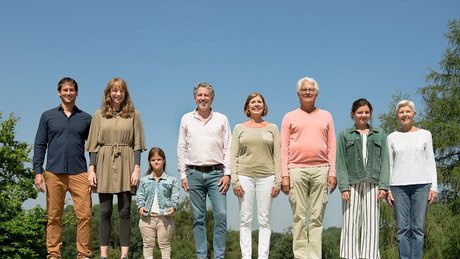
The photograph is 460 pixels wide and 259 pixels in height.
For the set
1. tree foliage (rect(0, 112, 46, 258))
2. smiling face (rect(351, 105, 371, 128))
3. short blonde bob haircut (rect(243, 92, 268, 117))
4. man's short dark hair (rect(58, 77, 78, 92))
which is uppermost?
man's short dark hair (rect(58, 77, 78, 92))

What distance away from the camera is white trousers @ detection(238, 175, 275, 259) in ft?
24.8

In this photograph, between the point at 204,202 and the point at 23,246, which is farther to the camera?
the point at 23,246

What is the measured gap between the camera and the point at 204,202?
7.75m

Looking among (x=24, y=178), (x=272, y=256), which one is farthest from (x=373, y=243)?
(x=272, y=256)

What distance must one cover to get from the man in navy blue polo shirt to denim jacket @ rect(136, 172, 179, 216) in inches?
38.1

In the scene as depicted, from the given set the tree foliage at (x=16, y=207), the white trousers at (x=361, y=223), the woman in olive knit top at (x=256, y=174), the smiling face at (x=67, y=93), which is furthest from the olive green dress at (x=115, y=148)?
the tree foliage at (x=16, y=207)

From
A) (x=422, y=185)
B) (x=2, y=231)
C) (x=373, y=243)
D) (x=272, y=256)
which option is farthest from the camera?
(x=272, y=256)

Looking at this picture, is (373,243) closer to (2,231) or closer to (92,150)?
(92,150)

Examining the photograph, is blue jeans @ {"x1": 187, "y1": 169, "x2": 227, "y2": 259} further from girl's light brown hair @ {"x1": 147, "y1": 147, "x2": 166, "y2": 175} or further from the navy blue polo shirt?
the navy blue polo shirt

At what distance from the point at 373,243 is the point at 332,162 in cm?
129

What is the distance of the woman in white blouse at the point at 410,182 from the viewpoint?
7980 millimetres

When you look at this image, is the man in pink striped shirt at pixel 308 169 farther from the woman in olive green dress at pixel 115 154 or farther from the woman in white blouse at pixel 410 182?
the woman in olive green dress at pixel 115 154

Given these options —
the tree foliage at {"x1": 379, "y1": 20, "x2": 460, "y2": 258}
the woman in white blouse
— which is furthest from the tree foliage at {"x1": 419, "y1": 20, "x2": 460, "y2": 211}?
the woman in white blouse

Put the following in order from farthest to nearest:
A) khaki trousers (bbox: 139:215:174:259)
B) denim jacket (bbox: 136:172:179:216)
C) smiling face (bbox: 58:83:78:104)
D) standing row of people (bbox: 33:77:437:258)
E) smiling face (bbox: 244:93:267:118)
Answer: denim jacket (bbox: 136:172:179:216) < khaki trousers (bbox: 139:215:174:259) < smiling face (bbox: 58:83:78:104) < smiling face (bbox: 244:93:267:118) < standing row of people (bbox: 33:77:437:258)
